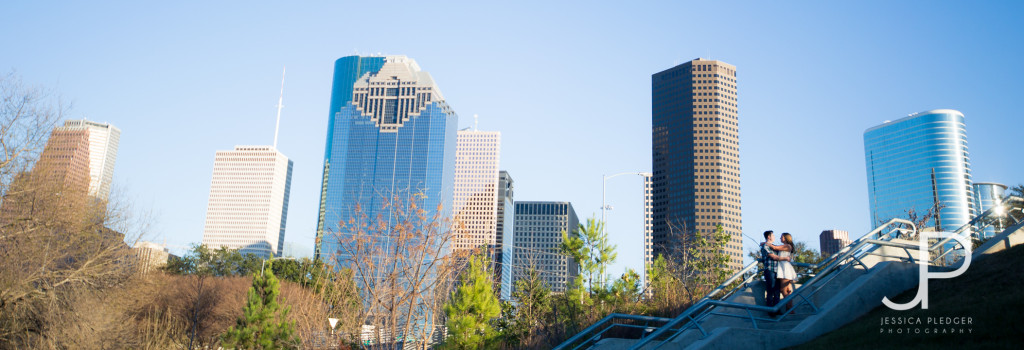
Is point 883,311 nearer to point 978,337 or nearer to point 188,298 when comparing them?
point 978,337

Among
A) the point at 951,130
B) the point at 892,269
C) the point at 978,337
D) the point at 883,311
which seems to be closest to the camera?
the point at 978,337

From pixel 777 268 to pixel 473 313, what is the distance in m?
13.4

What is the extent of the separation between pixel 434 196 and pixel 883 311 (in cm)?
18850

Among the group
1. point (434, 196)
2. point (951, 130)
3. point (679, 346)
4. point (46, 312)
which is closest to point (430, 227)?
point (679, 346)

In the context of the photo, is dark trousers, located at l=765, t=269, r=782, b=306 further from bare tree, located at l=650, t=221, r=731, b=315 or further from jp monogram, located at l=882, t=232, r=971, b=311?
bare tree, located at l=650, t=221, r=731, b=315

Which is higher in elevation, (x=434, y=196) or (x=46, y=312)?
(x=434, y=196)

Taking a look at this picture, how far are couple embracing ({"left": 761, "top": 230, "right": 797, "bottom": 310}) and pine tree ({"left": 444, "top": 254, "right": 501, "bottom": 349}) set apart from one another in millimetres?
11684

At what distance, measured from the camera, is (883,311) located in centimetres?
1106

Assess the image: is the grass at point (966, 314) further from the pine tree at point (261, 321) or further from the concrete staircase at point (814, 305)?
the pine tree at point (261, 321)

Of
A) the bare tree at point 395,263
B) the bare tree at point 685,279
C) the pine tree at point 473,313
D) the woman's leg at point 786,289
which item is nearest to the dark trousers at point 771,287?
the woman's leg at point 786,289

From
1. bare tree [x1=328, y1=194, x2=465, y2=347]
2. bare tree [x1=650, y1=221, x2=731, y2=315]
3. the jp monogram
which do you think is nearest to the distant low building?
bare tree [x1=328, y1=194, x2=465, y2=347]

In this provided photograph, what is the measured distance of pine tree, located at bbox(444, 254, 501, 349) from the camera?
74.2 ft

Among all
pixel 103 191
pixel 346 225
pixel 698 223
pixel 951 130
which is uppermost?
pixel 951 130

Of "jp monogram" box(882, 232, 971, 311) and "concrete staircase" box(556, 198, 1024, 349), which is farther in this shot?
"jp monogram" box(882, 232, 971, 311)
